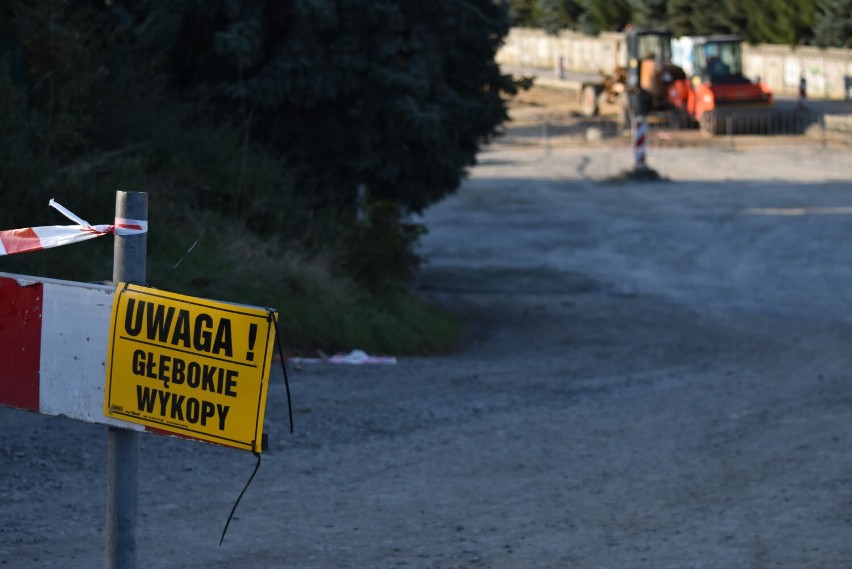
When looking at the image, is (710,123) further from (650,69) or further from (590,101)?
(590,101)

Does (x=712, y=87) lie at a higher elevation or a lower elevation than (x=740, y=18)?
lower

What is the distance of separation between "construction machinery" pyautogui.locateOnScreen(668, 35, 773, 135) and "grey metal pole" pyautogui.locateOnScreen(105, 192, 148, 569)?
35663 mm

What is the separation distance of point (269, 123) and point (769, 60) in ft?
141

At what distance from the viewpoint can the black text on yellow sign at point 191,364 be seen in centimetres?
322

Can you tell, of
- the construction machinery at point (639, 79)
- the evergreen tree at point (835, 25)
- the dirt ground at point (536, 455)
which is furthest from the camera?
the evergreen tree at point (835, 25)

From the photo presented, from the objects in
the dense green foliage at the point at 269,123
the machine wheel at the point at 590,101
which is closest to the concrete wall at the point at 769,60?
the machine wheel at the point at 590,101

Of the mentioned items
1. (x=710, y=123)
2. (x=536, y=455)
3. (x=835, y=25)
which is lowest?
(x=536, y=455)

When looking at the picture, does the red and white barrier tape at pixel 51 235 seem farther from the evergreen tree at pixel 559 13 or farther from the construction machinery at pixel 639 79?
the evergreen tree at pixel 559 13

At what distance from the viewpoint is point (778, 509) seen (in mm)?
6688

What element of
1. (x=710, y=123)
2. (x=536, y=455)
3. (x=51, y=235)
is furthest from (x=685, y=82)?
(x=51, y=235)

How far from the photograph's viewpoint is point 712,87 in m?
37.8

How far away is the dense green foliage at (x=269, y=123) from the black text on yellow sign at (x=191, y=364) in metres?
7.92

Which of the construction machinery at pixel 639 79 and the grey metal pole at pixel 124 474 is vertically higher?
the construction machinery at pixel 639 79

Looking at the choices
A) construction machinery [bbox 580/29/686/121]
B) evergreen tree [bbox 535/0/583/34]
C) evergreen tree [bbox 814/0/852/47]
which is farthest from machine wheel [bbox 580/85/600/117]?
evergreen tree [bbox 535/0/583/34]
